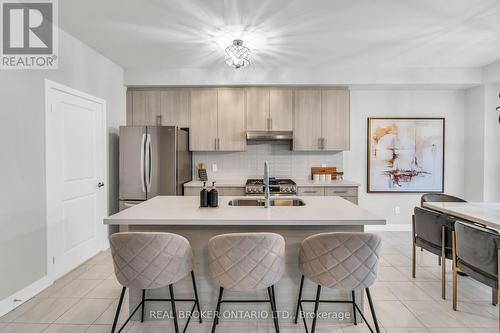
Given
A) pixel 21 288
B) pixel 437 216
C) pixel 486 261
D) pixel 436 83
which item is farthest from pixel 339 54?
pixel 21 288

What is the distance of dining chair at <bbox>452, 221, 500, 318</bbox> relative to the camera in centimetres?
199

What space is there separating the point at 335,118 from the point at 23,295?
4.30 metres

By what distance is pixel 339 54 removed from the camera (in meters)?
3.81

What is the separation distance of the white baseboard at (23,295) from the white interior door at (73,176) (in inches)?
4.5

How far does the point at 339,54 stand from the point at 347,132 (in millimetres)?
1239

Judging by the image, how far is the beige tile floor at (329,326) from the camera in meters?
2.17

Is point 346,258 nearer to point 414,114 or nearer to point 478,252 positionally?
point 478,252

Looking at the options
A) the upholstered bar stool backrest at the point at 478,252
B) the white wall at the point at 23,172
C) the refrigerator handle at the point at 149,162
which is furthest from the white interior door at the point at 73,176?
the upholstered bar stool backrest at the point at 478,252

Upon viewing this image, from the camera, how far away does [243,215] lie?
2045 mm

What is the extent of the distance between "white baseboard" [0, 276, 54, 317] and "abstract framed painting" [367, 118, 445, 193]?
459cm

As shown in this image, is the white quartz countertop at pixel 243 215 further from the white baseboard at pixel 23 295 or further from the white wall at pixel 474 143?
the white wall at pixel 474 143

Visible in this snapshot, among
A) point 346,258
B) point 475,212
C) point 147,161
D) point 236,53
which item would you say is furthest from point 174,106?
point 475,212

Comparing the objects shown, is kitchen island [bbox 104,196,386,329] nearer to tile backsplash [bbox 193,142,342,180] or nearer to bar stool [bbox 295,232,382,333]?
bar stool [bbox 295,232,382,333]

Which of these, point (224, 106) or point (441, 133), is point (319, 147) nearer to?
point (224, 106)
